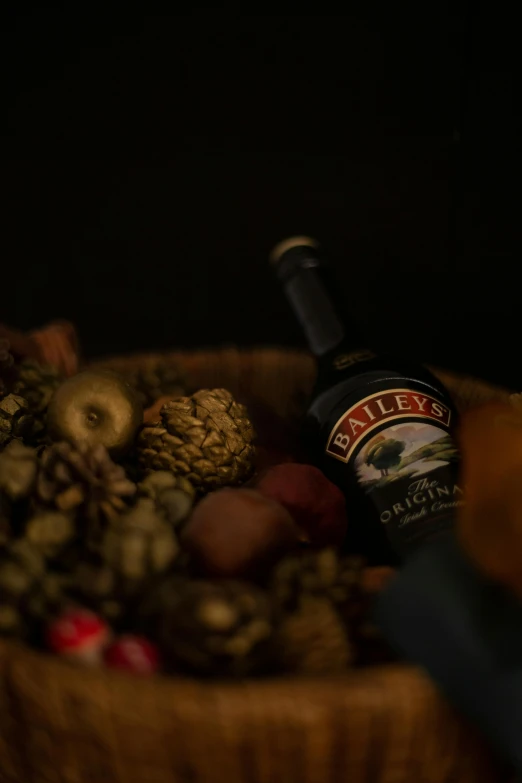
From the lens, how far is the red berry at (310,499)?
2.14ft

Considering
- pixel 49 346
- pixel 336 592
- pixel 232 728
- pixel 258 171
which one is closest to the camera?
pixel 232 728

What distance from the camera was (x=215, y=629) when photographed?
47 cm

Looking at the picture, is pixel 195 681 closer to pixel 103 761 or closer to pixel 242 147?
pixel 103 761

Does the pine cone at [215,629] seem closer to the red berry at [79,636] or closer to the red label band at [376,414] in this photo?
the red berry at [79,636]

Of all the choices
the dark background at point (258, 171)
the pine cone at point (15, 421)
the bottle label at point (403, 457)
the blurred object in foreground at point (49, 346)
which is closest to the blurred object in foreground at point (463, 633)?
the bottle label at point (403, 457)

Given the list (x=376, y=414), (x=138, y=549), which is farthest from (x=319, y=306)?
(x=138, y=549)

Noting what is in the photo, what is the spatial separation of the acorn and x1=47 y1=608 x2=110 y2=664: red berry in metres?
0.22

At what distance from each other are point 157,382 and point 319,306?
0.19 metres

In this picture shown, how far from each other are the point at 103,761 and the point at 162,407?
0.34 meters

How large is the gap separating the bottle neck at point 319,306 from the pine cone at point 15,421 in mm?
303

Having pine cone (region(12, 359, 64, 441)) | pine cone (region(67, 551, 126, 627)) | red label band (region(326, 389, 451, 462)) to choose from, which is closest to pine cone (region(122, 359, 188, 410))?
pine cone (region(12, 359, 64, 441))

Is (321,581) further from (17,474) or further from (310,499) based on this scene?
(17,474)

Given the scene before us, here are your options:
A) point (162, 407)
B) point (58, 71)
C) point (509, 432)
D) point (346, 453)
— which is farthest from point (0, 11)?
point (509, 432)

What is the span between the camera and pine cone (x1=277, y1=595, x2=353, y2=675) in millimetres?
488
